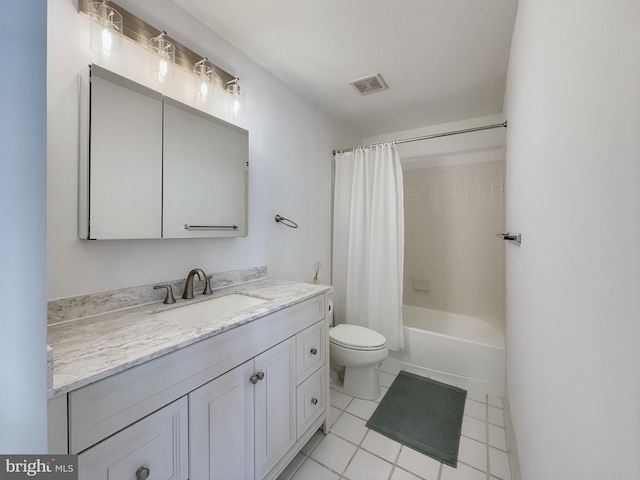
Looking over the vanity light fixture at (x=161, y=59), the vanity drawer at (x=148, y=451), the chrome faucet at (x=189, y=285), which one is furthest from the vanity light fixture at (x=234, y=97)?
the vanity drawer at (x=148, y=451)

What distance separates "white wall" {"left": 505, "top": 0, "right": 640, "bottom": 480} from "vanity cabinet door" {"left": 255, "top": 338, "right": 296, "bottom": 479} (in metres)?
0.98

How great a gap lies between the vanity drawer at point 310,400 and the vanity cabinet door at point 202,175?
961 millimetres

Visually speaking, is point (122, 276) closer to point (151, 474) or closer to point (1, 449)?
point (151, 474)

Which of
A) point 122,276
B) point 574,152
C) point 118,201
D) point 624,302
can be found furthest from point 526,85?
point 122,276

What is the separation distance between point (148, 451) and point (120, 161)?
108 cm

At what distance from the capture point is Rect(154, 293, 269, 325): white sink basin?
1.21m

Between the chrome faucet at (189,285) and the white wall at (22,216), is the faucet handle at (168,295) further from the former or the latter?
the white wall at (22,216)

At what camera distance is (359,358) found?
191cm

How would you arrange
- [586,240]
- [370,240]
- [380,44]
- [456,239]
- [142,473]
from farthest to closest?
[456,239]
[370,240]
[380,44]
[142,473]
[586,240]

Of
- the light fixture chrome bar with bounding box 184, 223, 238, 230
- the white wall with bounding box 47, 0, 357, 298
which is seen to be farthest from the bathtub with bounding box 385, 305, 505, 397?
the light fixture chrome bar with bounding box 184, 223, 238, 230

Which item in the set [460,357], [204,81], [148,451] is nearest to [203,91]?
[204,81]

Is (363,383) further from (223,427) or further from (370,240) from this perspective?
(223,427)

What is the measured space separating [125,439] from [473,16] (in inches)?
91.4

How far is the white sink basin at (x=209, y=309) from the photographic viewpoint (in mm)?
1207
